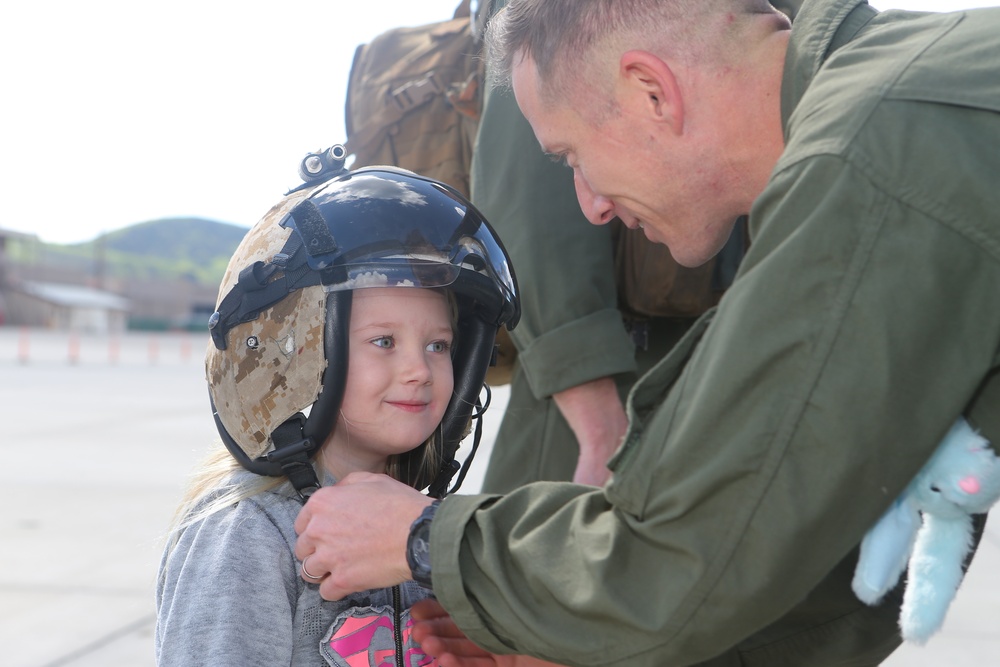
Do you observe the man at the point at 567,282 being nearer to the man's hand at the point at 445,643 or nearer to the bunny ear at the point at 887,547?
the man's hand at the point at 445,643

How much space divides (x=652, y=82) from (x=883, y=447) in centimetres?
74

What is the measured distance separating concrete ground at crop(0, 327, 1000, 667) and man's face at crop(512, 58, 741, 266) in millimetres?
1216

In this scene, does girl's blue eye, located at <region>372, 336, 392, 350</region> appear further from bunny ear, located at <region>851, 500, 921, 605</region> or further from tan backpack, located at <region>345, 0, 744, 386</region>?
bunny ear, located at <region>851, 500, 921, 605</region>

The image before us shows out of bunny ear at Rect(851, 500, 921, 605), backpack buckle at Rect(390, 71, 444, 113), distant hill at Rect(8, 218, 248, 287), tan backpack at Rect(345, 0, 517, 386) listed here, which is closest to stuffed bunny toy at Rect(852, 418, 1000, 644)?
bunny ear at Rect(851, 500, 921, 605)

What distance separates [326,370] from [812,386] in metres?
1.03

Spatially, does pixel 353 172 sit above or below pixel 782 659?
above

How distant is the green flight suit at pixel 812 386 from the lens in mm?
1240

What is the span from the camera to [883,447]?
4.15 feet

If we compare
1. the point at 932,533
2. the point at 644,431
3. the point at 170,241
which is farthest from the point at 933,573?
the point at 170,241

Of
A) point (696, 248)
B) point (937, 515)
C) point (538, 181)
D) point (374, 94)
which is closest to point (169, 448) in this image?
point (374, 94)

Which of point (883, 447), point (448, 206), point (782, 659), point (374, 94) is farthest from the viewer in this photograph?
point (374, 94)

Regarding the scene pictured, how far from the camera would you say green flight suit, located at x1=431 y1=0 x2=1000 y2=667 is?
4.07 feet

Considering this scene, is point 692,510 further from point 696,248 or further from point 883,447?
point 696,248

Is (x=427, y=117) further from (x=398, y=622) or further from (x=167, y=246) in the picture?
(x=167, y=246)
